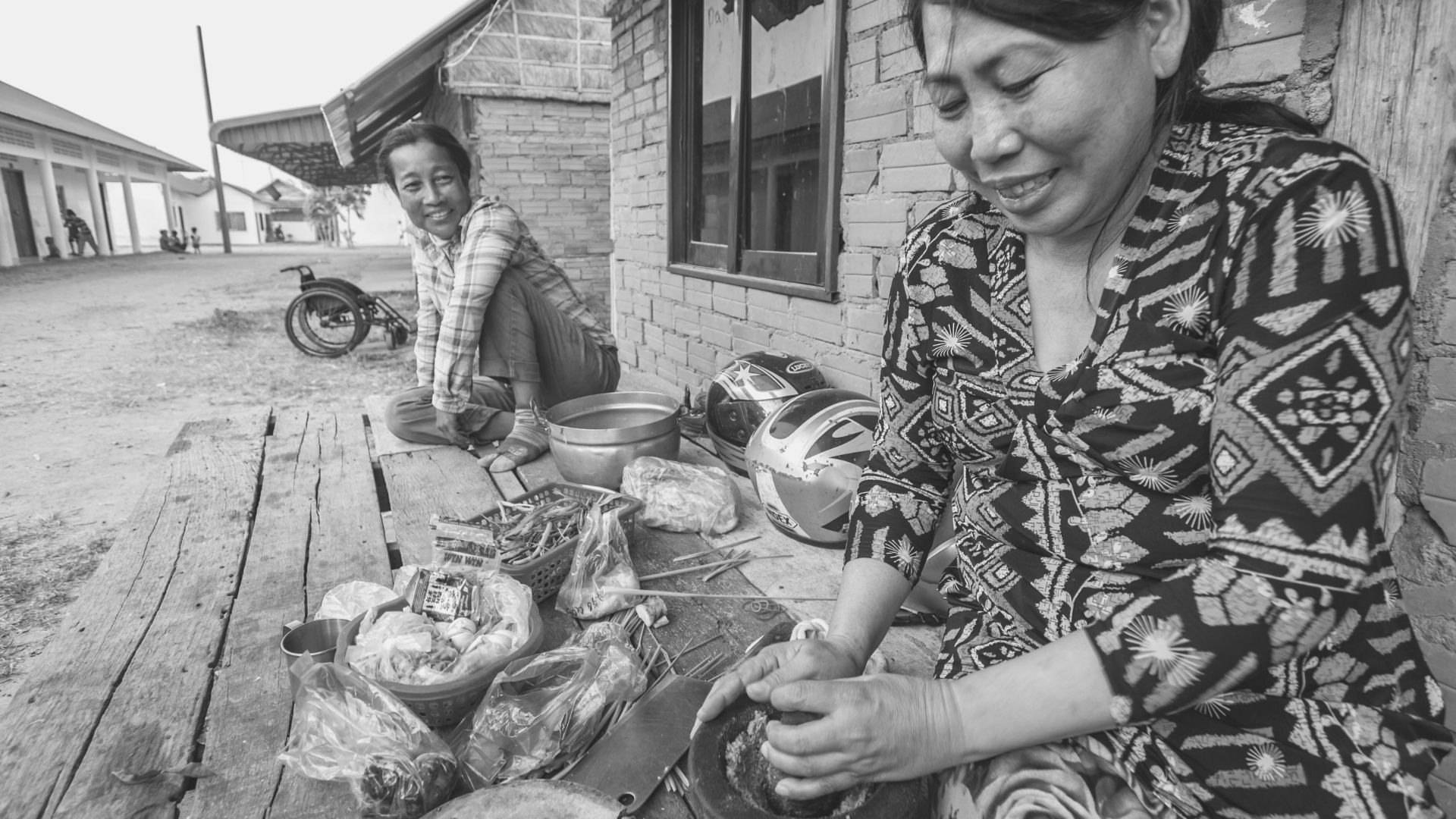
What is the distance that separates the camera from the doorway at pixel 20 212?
908 inches

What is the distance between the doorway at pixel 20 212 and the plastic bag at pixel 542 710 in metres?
30.2

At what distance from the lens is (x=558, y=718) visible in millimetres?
1459

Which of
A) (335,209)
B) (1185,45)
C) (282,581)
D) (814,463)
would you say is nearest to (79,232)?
(335,209)

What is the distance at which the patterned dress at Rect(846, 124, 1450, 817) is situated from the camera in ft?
2.61

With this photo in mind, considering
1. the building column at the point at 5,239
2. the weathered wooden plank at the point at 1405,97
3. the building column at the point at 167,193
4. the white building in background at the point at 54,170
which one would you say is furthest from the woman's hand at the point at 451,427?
the building column at the point at 167,193

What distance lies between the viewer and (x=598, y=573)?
2039mm

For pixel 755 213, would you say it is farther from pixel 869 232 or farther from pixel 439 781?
pixel 439 781

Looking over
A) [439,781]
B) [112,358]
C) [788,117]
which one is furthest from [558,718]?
[112,358]

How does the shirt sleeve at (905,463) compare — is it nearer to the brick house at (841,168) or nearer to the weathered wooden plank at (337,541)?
the brick house at (841,168)

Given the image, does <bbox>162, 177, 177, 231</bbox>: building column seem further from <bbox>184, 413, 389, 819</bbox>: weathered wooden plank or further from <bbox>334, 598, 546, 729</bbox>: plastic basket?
<bbox>334, 598, 546, 729</bbox>: plastic basket

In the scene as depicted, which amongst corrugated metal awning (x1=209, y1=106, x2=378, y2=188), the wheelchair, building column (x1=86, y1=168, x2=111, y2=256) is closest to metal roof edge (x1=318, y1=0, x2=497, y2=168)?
the wheelchair

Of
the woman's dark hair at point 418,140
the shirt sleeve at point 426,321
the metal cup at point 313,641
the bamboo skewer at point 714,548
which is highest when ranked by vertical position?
the woman's dark hair at point 418,140

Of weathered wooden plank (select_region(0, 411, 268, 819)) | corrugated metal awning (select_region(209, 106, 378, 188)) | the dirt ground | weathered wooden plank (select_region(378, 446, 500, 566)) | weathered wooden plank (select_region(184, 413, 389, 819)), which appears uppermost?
corrugated metal awning (select_region(209, 106, 378, 188))

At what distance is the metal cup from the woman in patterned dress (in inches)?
40.9
